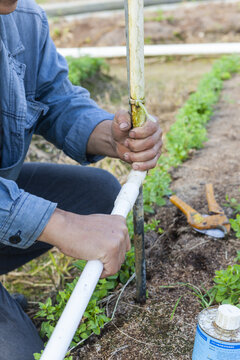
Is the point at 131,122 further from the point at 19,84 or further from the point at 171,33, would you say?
the point at 171,33

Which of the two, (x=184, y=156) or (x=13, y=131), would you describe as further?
(x=184, y=156)

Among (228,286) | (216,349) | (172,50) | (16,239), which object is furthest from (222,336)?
(172,50)

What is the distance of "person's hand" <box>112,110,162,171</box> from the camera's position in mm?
1641

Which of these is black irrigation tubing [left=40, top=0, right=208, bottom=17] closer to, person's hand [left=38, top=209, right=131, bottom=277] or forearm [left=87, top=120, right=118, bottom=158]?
forearm [left=87, top=120, right=118, bottom=158]

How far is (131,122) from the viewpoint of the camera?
166cm

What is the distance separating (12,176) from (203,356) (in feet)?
3.68

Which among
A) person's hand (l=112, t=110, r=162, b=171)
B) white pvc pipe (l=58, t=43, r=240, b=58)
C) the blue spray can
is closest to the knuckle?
person's hand (l=112, t=110, r=162, b=171)

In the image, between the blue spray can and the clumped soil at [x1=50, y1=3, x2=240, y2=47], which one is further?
the clumped soil at [x1=50, y1=3, x2=240, y2=47]

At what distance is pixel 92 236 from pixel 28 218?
0.76ft

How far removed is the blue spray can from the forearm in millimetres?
929

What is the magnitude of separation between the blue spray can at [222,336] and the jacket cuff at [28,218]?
23.3 inches

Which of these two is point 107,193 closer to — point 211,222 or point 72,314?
point 211,222

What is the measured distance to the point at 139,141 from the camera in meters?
1.66

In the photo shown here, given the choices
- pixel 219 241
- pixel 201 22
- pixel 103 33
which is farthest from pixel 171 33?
pixel 219 241
